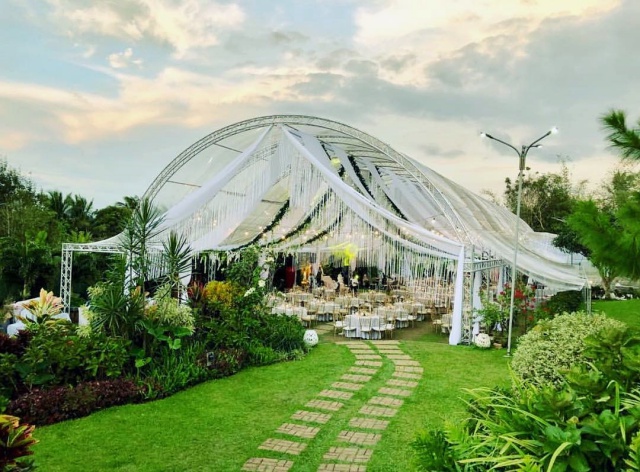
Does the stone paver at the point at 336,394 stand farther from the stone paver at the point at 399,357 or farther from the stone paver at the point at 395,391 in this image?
the stone paver at the point at 399,357

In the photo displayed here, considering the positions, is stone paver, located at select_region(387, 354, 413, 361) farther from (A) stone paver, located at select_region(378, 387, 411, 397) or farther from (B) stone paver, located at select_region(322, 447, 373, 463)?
(B) stone paver, located at select_region(322, 447, 373, 463)

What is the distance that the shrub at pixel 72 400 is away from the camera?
5707mm

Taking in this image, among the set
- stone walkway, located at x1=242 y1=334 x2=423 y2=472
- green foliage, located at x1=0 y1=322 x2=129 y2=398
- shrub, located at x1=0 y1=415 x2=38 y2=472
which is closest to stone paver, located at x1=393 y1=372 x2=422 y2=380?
stone walkway, located at x1=242 y1=334 x2=423 y2=472

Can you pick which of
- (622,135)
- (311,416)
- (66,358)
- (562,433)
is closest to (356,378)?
(311,416)

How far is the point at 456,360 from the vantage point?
9289mm

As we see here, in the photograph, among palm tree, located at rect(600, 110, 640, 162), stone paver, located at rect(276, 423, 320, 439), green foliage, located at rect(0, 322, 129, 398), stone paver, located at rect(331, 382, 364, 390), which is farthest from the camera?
stone paver, located at rect(331, 382, 364, 390)

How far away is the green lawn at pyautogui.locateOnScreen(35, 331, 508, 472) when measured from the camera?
482 cm

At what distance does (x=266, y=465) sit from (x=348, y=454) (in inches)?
35.3

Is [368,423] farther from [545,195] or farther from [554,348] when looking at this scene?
[545,195]

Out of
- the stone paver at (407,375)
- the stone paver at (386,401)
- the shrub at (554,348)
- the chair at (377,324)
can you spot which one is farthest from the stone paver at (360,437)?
the chair at (377,324)

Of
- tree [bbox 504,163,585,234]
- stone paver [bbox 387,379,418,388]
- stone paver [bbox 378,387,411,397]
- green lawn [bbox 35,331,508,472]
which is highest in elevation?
tree [bbox 504,163,585,234]

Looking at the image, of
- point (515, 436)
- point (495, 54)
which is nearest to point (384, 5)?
point (495, 54)

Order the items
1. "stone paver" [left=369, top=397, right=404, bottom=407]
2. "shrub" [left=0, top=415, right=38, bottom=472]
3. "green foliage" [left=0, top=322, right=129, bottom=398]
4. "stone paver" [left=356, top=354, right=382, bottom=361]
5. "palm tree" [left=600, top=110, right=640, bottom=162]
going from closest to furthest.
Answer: "shrub" [left=0, top=415, right=38, bottom=472], "palm tree" [left=600, top=110, right=640, bottom=162], "green foliage" [left=0, top=322, right=129, bottom=398], "stone paver" [left=369, top=397, right=404, bottom=407], "stone paver" [left=356, top=354, right=382, bottom=361]

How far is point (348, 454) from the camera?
5.01 metres
